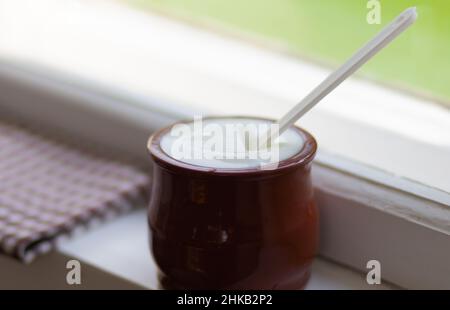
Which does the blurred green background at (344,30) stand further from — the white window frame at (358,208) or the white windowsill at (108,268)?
the white windowsill at (108,268)

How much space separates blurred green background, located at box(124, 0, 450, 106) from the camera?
0.67 m

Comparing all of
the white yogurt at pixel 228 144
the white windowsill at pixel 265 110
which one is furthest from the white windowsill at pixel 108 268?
the white yogurt at pixel 228 144

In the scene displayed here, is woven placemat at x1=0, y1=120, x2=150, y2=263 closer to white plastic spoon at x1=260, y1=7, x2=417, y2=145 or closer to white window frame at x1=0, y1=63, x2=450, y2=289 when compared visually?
white window frame at x1=0, y1=63, x2=450, y2=289

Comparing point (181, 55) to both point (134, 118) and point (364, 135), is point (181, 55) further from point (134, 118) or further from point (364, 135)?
point (364, 135)

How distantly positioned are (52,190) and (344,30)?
360 millimetres

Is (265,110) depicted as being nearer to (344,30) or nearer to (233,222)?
(344,30)

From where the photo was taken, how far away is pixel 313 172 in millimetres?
745

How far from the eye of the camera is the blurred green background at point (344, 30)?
2.21 feet

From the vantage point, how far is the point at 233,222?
626 millimetres

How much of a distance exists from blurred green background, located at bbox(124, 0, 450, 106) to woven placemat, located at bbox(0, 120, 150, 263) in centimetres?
21

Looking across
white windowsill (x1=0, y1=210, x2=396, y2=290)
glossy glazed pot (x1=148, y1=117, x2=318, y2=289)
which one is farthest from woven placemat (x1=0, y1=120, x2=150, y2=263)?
glossy glazed pot (x1=148, y1=117, x2=318, y2=289)

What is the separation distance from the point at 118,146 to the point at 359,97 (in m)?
0.30

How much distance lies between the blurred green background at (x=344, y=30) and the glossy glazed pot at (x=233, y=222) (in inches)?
5.1
